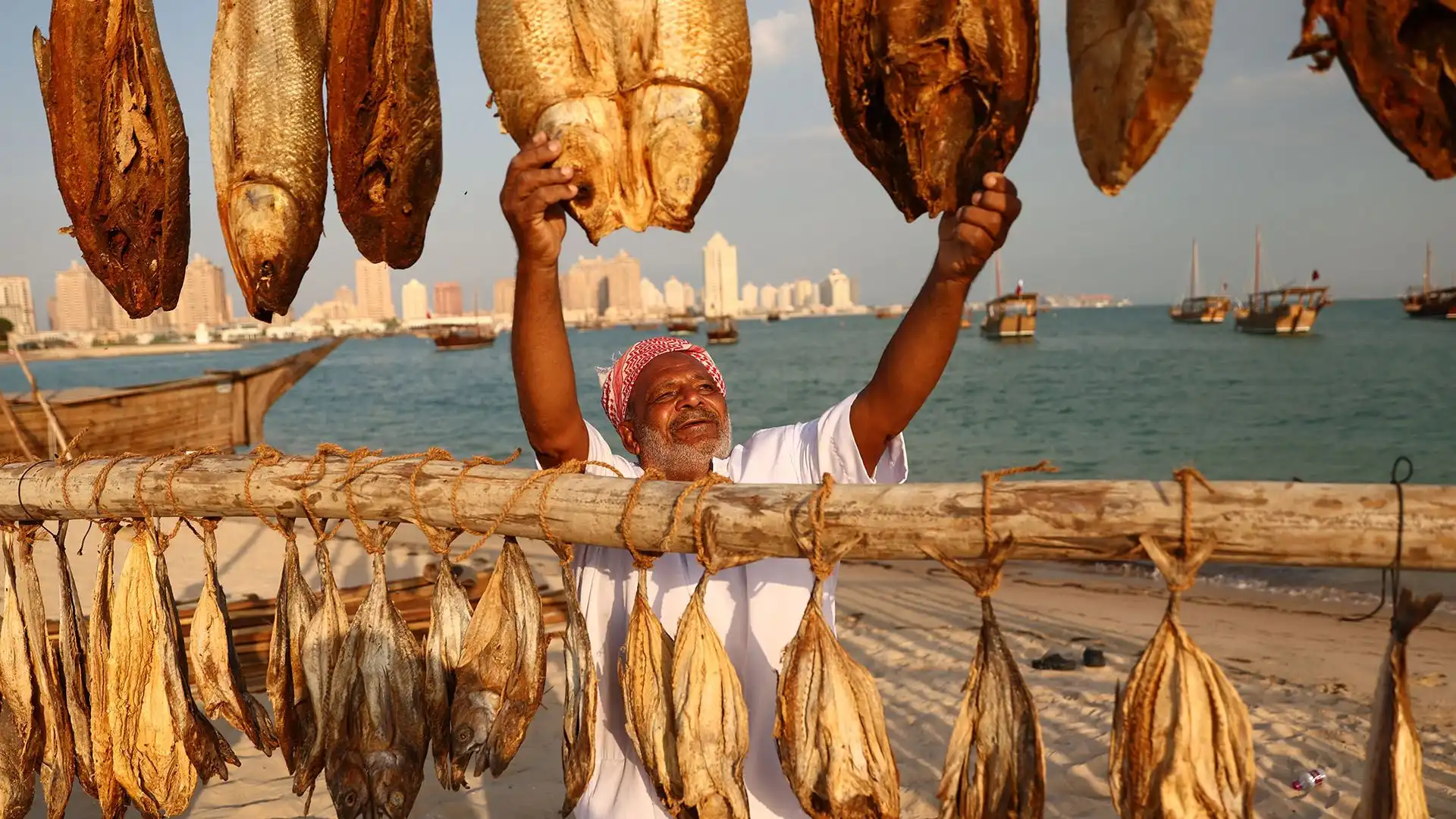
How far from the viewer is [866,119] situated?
148 centimetres

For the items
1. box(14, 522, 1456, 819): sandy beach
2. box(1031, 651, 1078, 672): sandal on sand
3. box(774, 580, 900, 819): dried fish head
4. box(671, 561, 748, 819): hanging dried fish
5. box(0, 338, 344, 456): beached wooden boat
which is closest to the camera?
box(774, 580, 900, 819): dried fish head

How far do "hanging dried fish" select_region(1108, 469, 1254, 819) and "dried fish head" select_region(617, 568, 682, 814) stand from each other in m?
0.75

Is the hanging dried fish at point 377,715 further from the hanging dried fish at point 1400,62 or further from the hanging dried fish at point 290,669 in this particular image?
the hanging dried fish at point 1400,62

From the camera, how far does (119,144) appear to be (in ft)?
6.73

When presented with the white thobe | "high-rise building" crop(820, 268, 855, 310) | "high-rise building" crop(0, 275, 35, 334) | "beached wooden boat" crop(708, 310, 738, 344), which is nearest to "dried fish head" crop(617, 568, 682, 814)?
the white thobe

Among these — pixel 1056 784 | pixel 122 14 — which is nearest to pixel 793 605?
pixel 122 14

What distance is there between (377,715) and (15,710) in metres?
1.20

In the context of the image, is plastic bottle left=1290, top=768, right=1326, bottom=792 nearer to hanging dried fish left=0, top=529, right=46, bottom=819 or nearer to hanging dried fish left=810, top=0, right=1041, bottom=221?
hanging dried fish left=810, top=0, right=1041, bottom=221

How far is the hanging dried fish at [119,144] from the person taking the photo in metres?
1.97

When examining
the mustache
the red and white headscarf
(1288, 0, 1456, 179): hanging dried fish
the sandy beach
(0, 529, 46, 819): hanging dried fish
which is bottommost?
the sandy beach

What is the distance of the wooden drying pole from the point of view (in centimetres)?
120

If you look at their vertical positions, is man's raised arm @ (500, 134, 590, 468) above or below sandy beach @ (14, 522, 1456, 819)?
above

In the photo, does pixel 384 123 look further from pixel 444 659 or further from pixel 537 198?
pixel 444 659

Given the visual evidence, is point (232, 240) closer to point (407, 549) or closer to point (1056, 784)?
point (1056, 784)
